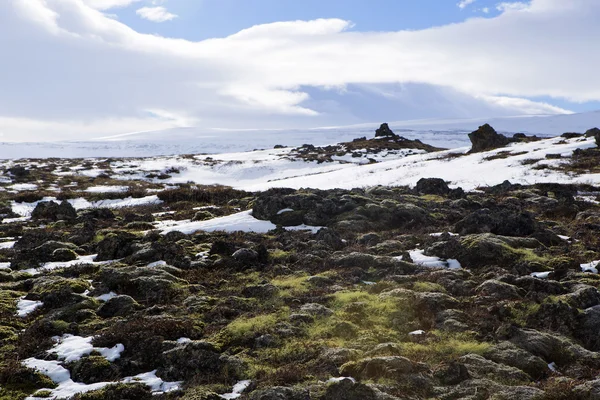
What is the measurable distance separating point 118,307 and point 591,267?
1411cm

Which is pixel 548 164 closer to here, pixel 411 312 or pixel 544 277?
pixel 544 277

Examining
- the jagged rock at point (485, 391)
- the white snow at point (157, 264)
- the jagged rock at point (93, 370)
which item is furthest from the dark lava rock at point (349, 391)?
the white snow at point (157, 264)

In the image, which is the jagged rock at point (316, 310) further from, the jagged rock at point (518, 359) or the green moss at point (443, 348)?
the jagged rock at point (518, 359)

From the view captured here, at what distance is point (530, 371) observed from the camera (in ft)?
28.0

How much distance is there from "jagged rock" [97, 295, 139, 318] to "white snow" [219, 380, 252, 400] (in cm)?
503

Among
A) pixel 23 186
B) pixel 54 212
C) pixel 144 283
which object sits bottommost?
pixel 144 283

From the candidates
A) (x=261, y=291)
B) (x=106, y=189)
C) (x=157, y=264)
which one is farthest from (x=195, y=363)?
(x=106, y=189)

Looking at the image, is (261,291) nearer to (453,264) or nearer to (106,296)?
(106,296)

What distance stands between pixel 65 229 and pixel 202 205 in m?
10.3

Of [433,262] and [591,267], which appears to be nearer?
[591,267]

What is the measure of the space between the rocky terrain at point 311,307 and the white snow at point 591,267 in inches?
5.0

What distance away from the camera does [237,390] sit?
8.19m

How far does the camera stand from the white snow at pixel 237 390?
796 cm

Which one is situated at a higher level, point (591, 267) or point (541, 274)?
point (591, 267)
